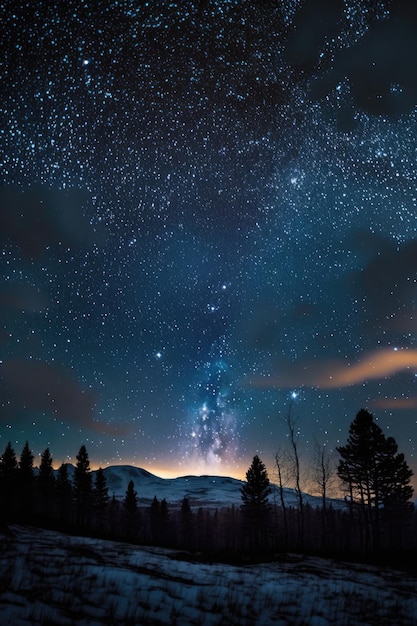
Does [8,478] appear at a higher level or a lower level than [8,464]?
lower

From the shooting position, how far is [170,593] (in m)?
7.22

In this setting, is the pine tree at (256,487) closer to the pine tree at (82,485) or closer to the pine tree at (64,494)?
the pine tree at (82,485)

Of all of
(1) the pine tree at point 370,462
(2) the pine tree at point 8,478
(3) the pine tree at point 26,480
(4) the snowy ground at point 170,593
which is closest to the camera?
(4) the snowy ground at point 170,593

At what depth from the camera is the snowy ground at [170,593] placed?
573cm

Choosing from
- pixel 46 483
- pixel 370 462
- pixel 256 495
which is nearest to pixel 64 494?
pixel 46 483

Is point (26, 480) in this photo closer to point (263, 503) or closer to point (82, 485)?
point (82, 485)

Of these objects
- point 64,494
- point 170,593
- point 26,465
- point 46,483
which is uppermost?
point 170,593

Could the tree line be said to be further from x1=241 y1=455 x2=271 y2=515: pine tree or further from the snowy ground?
the snowy ground

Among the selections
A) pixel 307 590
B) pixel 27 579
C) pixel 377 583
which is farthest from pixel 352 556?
pixel 27 579

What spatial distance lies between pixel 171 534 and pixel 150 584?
3317 inches

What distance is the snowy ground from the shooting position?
573cm

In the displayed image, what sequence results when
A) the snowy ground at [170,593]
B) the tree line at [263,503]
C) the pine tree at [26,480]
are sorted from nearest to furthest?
1. the snowy ground at [170,593]
2. the tree line at [263,503]
3. the pine tree at [26,480]

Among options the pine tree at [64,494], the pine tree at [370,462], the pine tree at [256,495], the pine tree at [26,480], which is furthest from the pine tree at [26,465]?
the pine tree at [370,462]

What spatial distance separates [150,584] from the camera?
7.66 m
